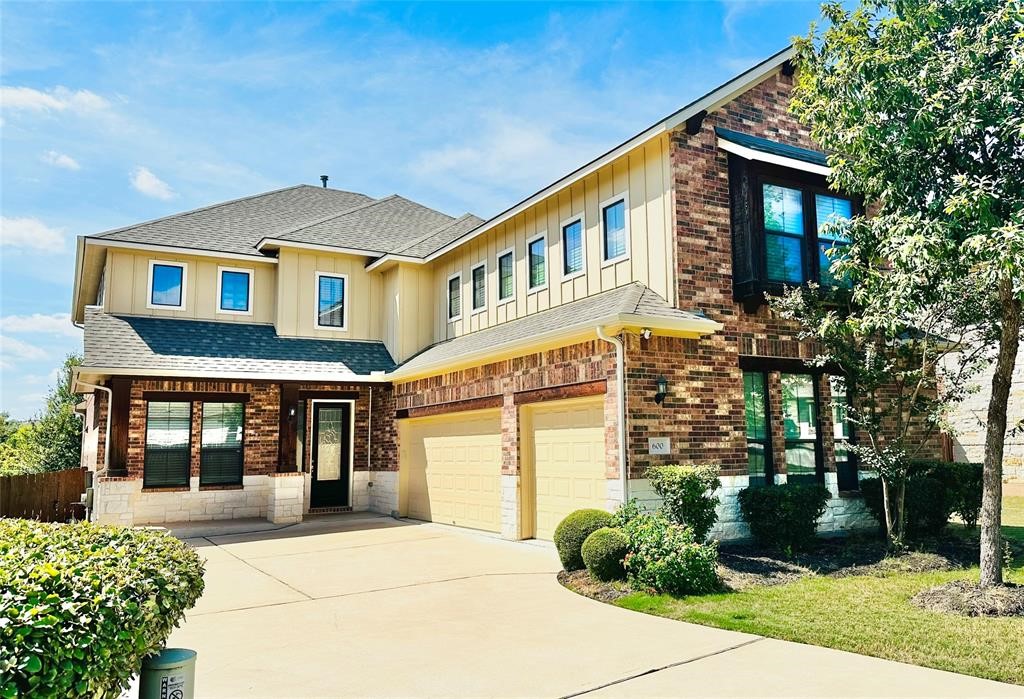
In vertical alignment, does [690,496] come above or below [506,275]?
below

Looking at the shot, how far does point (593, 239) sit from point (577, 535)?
5.37 metres

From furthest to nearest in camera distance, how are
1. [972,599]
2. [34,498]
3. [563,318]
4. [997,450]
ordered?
[34,498] → [563,318] → [997,450] → [972,599]

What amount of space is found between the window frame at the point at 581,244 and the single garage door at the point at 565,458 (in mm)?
2452

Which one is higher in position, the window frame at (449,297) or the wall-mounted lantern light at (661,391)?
the window frame at (449,297)

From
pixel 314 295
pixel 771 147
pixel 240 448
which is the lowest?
pixel 240 448

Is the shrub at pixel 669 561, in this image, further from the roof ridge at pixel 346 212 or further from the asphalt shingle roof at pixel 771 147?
the roof ridge at pixel 346 212

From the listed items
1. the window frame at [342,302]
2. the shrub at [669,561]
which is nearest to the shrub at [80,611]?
the shrub at [669,561]

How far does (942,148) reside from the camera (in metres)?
8.16

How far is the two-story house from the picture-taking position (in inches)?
433

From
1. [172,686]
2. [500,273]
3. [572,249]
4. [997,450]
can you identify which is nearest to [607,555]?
[997,450]

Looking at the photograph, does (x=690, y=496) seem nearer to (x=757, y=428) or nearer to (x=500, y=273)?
(x=757, y=428)

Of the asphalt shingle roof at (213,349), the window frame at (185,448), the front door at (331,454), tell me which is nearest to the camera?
the asphalt shingle roof at (213,349)

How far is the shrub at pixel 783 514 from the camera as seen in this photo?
10.2 meters

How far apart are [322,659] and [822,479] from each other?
28.6 feet
